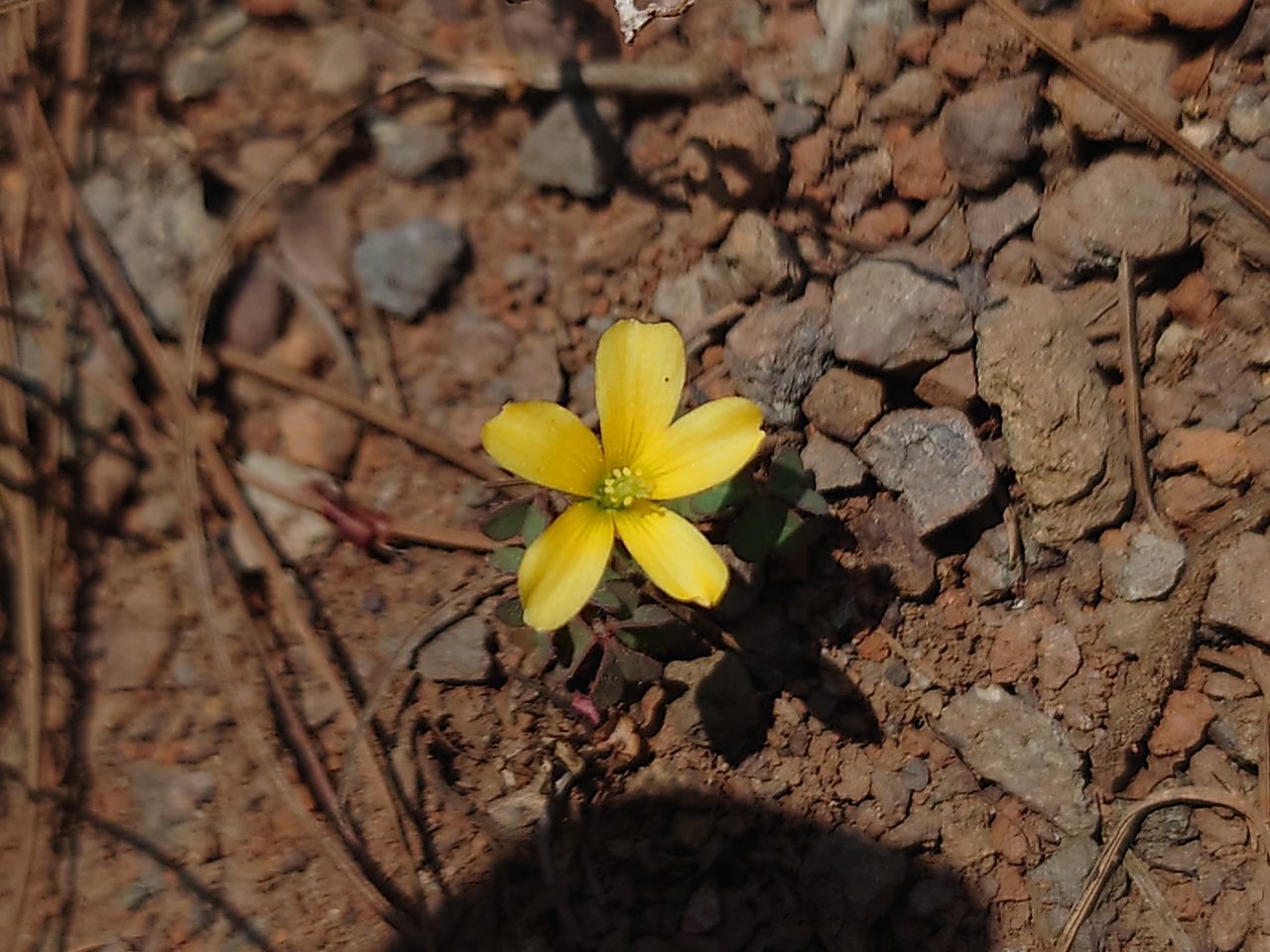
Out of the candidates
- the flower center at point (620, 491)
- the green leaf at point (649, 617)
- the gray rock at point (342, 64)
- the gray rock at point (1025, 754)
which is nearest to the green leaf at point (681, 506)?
the flower center at point (620, 491)

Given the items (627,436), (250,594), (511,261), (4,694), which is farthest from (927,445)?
(4,694)

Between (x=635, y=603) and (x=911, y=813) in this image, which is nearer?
(x=635, y=603)

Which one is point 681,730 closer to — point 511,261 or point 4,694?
point 511,261

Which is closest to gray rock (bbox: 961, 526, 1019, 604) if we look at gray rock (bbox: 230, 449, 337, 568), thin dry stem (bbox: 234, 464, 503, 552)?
thin dry stem (bbox: 234, 464, 503, 552)

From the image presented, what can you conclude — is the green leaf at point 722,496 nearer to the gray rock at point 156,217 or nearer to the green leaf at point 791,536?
the green leaf at point 791,536

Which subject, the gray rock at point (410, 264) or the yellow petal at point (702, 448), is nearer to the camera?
Result: the yellow petal at point (702, 448)

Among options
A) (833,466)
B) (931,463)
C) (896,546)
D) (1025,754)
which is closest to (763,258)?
(833,466)
